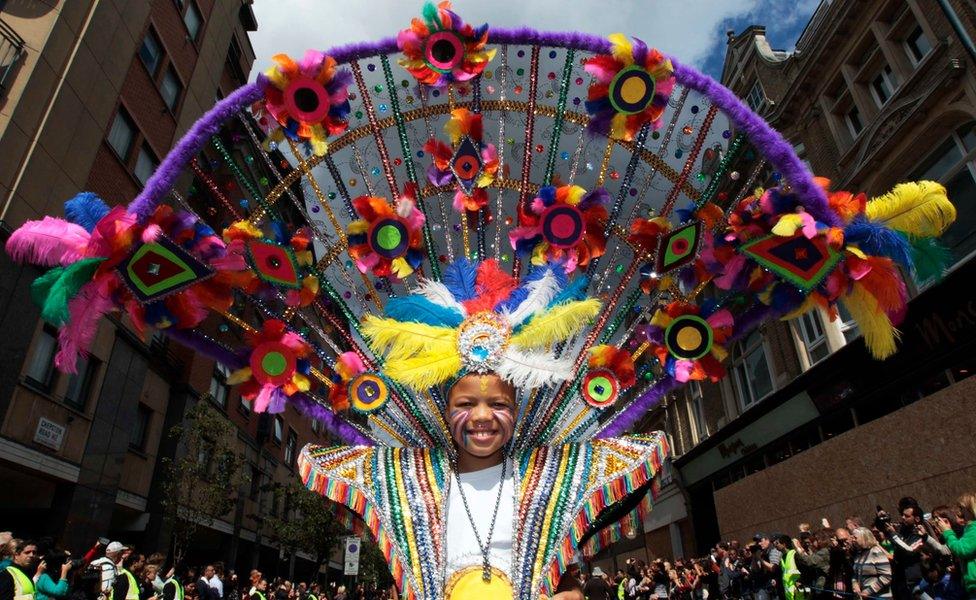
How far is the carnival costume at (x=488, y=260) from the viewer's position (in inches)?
120

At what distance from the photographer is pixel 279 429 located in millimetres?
27609

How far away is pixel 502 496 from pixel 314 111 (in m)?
2.29

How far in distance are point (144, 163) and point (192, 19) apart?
515 cm

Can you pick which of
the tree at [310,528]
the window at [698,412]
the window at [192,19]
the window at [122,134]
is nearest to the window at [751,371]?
the window at [698,412]

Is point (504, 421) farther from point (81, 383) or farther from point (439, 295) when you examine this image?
point (81, 383)

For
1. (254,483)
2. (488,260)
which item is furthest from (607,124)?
(254,483)

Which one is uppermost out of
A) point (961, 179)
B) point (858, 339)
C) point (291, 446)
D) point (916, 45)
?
point (916, 45)

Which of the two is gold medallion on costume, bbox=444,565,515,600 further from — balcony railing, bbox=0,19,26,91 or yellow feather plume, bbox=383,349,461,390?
balcony railing, bbox=0,19,26,91

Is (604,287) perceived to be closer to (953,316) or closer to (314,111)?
(314,111)

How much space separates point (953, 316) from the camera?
9.15 meters

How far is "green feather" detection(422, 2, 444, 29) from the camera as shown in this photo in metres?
3.35

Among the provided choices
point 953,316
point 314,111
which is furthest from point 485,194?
point 953,316

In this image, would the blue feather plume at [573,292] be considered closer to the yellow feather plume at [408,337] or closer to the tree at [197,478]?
the yellow feather plume at [408,337]

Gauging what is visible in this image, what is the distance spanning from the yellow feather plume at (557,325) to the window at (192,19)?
56.3 ft
